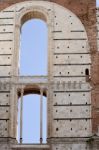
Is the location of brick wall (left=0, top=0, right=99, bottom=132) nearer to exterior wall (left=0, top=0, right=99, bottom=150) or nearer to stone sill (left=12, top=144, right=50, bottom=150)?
exterior wall (left=0, top=0, right=99, bottom=150)

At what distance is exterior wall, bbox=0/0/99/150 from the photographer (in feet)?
57.1

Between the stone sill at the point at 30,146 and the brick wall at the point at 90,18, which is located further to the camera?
the brick wall at the point at 90,18

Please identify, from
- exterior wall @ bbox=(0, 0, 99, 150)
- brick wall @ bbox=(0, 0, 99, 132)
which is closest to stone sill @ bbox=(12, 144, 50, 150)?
exterior wall @ bbox=(0, 0, 99, 150)

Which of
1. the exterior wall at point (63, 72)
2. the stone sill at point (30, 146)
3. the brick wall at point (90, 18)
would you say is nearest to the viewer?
the stone sill at point (30, 146)

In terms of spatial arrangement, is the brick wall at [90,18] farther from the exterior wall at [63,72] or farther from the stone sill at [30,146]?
the stone sill at [30,146]

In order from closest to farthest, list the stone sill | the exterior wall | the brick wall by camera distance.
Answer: the stone sill
the exterior wall
the brick wall

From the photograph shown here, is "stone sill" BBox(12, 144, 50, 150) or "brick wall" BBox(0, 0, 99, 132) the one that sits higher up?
"brick wall" BBox(0, 0, 99, 132)

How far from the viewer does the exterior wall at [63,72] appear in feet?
57.1

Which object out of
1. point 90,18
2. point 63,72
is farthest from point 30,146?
point 90,18

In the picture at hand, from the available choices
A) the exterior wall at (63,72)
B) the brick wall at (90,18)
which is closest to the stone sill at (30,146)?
the exterior wall at (63,72)

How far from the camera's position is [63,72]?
1844cm

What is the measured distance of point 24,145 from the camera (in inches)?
672

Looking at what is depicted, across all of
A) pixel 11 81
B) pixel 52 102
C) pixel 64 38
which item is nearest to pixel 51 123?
pixel 52 102

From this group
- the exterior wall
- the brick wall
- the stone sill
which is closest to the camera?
the stone sill
